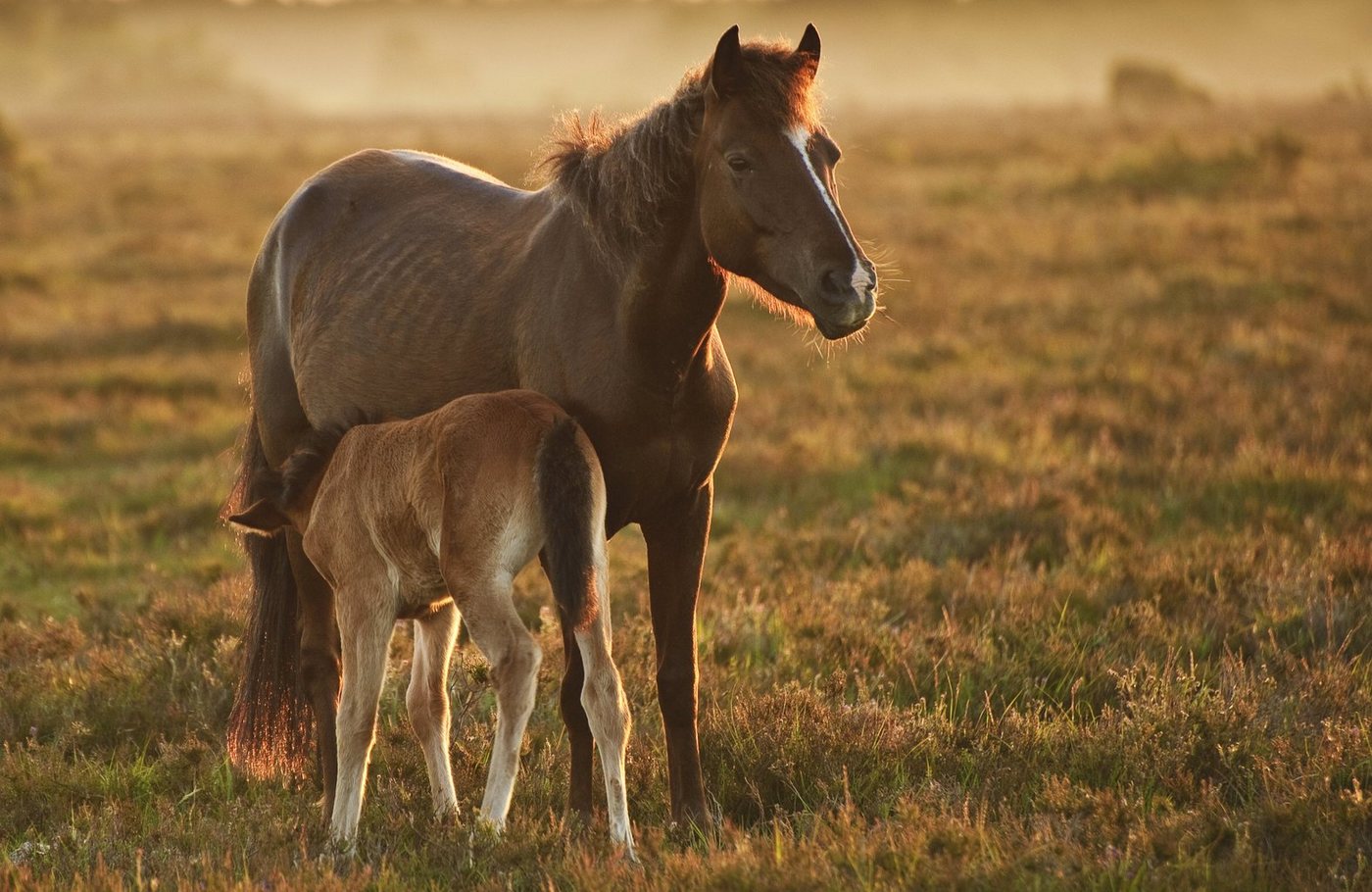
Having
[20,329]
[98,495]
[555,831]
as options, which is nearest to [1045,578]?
[555,831]

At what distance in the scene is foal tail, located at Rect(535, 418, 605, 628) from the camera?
3725mm

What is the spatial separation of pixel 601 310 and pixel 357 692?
1.36m

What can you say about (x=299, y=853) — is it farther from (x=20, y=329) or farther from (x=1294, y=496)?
(x=20, y=329)

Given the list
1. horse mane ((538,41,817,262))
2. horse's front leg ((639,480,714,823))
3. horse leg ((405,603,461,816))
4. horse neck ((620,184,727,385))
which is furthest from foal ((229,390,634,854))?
horse mane ((538,41,817,262))

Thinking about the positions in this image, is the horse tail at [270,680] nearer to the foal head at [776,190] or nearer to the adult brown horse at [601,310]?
the adult brown horse at [601,310]

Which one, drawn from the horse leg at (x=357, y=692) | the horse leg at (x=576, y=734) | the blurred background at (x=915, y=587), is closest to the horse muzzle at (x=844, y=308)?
the blurred background at (x=915, y=587)

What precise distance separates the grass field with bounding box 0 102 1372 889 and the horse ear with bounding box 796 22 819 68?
2.15 m

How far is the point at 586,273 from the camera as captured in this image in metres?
4.20

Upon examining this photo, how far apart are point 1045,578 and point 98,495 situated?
6361 millimetres

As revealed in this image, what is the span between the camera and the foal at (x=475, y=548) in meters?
3.76

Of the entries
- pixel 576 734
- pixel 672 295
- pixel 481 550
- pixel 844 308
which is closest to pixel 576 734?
pixel 576 734

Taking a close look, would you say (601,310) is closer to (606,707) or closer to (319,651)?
(606,707)

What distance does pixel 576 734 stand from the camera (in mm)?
4309

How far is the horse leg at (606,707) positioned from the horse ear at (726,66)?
134 centimetres
